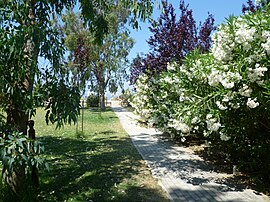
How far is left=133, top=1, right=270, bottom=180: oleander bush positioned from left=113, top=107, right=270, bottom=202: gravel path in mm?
744

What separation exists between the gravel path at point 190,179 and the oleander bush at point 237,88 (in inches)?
29.3

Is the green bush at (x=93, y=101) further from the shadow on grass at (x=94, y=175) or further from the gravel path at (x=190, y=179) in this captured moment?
the gravel path at (x=190, y=179)

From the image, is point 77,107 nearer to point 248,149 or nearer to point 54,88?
point 54,88

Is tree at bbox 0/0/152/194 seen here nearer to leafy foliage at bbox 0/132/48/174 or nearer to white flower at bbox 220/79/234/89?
leafy foliage at bbox 0/132/48/174

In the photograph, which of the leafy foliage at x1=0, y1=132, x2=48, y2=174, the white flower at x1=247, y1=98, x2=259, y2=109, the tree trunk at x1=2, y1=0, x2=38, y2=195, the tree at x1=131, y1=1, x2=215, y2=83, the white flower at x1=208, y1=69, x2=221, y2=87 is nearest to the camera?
the leafy foliage at x1=0, y1=132, x2=48, y2=174

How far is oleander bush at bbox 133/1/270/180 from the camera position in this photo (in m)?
3.89

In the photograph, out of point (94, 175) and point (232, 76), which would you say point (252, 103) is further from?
point (94, 175)

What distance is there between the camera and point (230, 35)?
418 cm

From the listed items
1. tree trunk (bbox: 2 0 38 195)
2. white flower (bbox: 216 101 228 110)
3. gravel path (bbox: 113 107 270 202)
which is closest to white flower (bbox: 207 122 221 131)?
white flower (bbox: 216 101 228 110)

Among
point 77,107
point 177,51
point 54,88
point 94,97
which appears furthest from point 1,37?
point 94,97

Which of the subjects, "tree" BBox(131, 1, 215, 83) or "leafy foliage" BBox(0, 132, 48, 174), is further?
"tree" BBox(131, 1, 215, 83)

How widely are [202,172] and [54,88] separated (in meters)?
4.22

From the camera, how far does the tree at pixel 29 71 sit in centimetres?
287

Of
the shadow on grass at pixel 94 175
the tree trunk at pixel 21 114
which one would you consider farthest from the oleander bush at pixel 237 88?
the tree trunk at pixel 21 114
